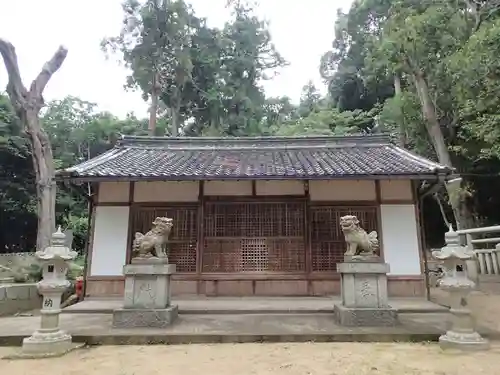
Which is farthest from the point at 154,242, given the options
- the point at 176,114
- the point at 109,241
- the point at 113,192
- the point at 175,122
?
the point at 176,114

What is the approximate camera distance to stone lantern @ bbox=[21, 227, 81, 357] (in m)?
4.61

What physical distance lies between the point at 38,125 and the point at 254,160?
7.13 metres

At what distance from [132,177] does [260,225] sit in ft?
9.66

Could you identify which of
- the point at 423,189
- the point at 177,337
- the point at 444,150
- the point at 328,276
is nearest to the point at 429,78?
the point at 444,150

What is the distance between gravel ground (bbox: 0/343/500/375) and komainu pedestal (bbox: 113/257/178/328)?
702mm

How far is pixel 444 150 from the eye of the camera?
13156 millimetres

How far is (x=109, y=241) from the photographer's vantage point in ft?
26.6

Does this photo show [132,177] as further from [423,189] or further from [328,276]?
[423,189]

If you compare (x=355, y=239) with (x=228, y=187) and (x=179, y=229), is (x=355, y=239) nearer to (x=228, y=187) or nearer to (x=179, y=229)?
(x=228, y=187)

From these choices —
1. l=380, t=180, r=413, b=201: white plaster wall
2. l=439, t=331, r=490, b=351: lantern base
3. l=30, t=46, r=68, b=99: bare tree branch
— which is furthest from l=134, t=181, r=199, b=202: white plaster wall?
l=30, t=46, r=68, b=99: bare tree branch

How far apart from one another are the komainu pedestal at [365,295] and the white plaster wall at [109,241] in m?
4.83

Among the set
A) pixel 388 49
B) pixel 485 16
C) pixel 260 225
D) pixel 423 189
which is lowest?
pixel 260 225

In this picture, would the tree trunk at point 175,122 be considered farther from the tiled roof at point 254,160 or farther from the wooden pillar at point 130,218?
the wooden pillar at point 130,218

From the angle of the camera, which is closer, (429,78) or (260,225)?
(260,225)
